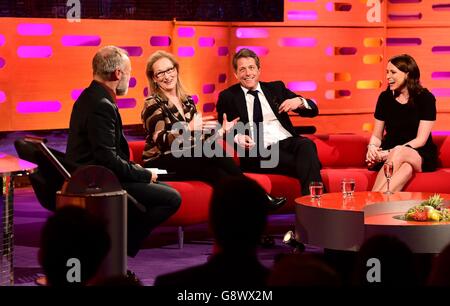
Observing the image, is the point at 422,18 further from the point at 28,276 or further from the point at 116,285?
the point at 116,285

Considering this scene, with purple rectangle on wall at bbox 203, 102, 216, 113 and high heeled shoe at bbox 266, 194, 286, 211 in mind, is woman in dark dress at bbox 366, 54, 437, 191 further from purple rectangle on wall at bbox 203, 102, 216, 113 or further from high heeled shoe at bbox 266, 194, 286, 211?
purple rectangle on wall at bbox 203, 102, 216, 113

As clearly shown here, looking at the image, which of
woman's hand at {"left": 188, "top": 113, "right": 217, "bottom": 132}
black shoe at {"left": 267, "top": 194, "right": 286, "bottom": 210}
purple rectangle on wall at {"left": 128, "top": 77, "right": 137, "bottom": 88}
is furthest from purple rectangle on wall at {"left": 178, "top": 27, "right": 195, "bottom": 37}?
black shoe at {"left": 267, "top": 194, "right": 286, "bottom": 210}

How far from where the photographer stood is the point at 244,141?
614 cm

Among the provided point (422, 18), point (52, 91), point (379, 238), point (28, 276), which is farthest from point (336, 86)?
point (379, 238)

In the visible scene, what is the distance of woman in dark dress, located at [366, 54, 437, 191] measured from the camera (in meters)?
6.14

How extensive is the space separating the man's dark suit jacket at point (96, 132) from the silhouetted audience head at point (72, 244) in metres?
2.60

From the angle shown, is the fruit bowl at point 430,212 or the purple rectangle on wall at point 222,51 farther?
the purple rectangle on wall at point 222,51

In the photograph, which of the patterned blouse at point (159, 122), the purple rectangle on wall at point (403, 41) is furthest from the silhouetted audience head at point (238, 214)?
the purple rectangle on wall at point (403, 41)

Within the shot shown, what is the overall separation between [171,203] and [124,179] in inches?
12.7

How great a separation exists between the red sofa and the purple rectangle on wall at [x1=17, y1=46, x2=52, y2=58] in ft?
4.98

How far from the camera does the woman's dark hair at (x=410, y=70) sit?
244 inches

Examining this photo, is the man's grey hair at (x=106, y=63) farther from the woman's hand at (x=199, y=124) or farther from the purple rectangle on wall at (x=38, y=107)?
the purple rectangle on wall at (x=38, y=107)

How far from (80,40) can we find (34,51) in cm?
41
